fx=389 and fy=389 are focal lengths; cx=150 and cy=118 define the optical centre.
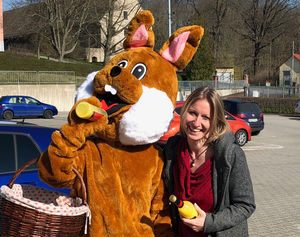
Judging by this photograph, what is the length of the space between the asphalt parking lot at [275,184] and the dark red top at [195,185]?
3605 mm

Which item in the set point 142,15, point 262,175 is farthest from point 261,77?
point 142,15

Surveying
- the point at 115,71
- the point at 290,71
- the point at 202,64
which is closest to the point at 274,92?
the point at 202,64

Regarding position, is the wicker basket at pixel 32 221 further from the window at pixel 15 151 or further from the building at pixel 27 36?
the building at pixel 27 36

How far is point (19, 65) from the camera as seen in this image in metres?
31.9

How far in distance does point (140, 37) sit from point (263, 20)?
160ft

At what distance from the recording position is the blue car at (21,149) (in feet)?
12.4

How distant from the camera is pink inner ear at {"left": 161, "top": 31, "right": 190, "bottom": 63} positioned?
2768 millimetres

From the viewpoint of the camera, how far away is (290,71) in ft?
149

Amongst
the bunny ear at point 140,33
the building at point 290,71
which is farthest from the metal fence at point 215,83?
the bunny ear at point 140,33

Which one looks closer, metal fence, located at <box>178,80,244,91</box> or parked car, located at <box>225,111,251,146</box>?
parked car, located at <box>225,111,251,146</box>

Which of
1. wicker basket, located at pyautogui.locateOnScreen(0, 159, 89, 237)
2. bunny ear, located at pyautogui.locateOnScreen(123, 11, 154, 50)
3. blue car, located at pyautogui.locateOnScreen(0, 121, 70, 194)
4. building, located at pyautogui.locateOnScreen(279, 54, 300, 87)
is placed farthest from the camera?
building, located at pyautogui.locateOnScreen(279, 54, 300, 87)

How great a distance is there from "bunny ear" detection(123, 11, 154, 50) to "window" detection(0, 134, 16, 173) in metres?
1.77

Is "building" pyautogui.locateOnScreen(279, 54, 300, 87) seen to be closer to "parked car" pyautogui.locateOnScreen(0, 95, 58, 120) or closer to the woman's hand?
"parked car" pyautogui.locateOnScreen(0, 95, 58, 120)

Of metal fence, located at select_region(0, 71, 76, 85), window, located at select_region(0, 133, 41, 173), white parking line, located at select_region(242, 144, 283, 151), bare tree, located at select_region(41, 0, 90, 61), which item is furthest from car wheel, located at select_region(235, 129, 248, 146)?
bare tree, located at select_region(41, 0, 90, 61)
